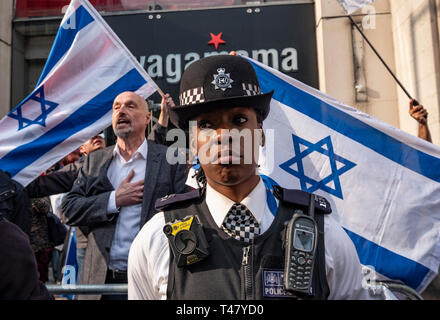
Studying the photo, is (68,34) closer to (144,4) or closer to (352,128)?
(352,128)

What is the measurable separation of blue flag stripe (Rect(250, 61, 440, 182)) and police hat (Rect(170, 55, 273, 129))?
1.80 m

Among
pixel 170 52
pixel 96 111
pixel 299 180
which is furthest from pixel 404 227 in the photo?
pixel 170 52

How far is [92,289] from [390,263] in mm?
2092

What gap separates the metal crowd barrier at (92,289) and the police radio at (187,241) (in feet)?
3.72

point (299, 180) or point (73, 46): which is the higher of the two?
point (73, 46)

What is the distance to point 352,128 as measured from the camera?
3332mm

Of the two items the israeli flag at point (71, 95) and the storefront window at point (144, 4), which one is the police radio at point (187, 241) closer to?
the israeli flag at point (71, 95)

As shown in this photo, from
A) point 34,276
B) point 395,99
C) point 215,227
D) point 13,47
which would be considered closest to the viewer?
point 34,276

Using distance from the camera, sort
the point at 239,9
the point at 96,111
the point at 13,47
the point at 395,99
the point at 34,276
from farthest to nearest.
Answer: the point at 13,47, the point at 239,9, the point at 395,99, the point at 96,111, the point at 34,276

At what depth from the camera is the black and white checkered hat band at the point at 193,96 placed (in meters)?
1.64

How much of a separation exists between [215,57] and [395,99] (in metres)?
6.30

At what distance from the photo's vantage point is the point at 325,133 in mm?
3342

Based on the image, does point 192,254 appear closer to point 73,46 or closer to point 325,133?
point 325,133

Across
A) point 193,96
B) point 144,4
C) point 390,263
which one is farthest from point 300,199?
point 144,4
